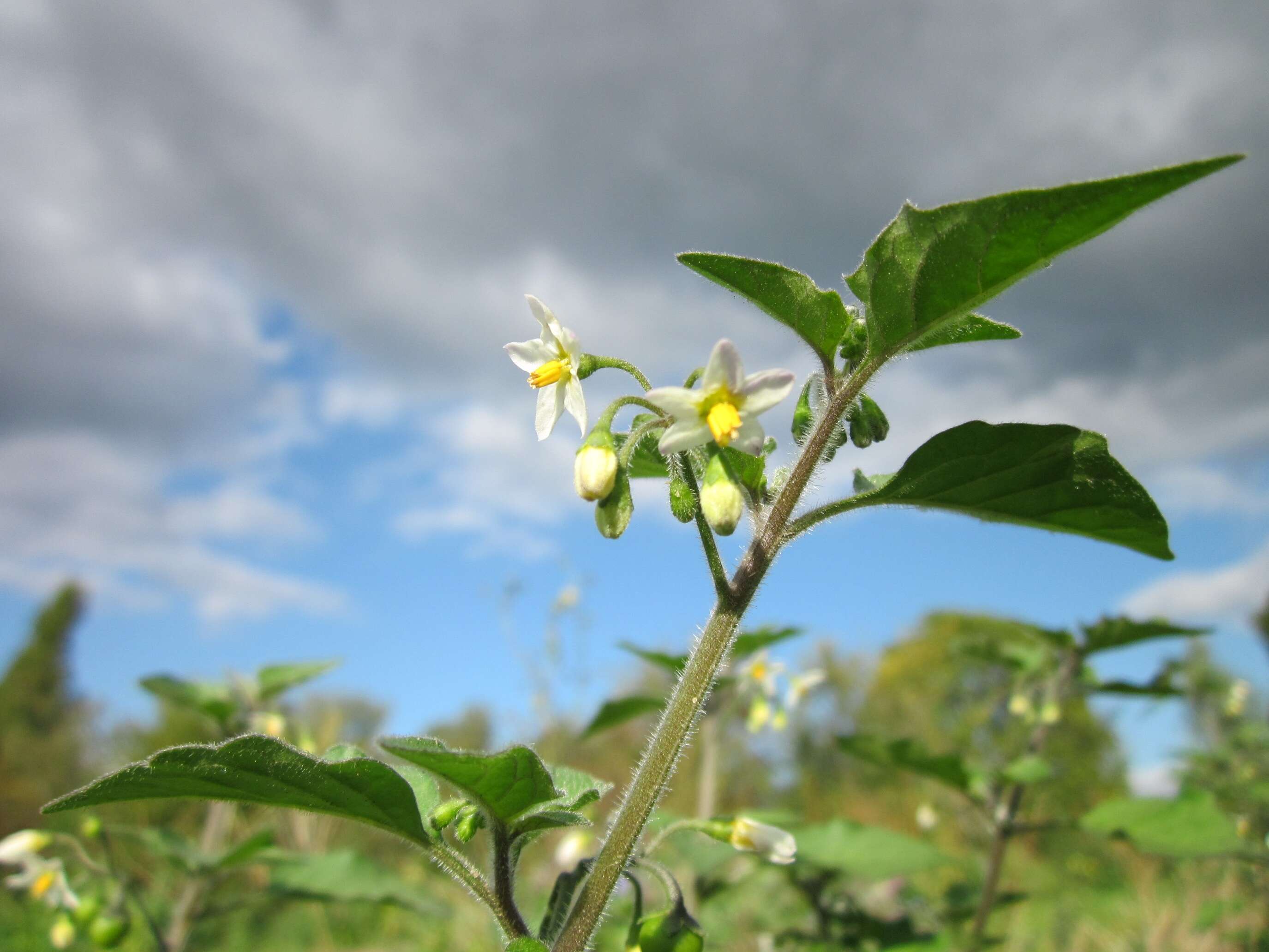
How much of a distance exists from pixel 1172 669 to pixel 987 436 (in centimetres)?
279

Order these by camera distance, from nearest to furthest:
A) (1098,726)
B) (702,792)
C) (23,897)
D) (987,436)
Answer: (987,436)
(702,792)
(23,897)
(1098,726)

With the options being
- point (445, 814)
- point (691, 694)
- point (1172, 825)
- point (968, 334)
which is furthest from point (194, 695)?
point (1172, 825)

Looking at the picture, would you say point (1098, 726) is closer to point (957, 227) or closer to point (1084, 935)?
point (1084, 935)

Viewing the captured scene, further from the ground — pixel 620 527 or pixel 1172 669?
pixel 1172 669

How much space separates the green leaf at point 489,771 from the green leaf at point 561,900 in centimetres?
22

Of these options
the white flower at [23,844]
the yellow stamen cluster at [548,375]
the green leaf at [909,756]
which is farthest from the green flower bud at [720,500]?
the white flower at [23,844]

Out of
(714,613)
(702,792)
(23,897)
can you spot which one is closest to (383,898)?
(702,792)

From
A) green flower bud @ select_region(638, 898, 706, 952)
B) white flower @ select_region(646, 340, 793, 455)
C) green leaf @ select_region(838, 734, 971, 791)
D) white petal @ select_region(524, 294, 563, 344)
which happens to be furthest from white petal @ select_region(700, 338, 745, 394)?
green leaf @ select_region(838, 734, 971, 791)

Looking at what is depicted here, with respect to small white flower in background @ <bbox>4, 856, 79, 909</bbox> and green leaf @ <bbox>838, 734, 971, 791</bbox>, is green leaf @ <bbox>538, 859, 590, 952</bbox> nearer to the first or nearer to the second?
green leaf @ <bbox>838, 734, 971, 791</bbox>

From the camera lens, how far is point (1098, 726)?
2156 centimetres

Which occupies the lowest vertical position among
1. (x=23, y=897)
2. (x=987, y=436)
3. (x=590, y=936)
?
(x=23, y=897)

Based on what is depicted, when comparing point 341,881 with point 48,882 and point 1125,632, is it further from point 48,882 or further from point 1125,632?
point 1125,632

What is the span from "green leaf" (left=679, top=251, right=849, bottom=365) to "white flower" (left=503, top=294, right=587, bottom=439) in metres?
0.30

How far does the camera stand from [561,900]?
142 cm
